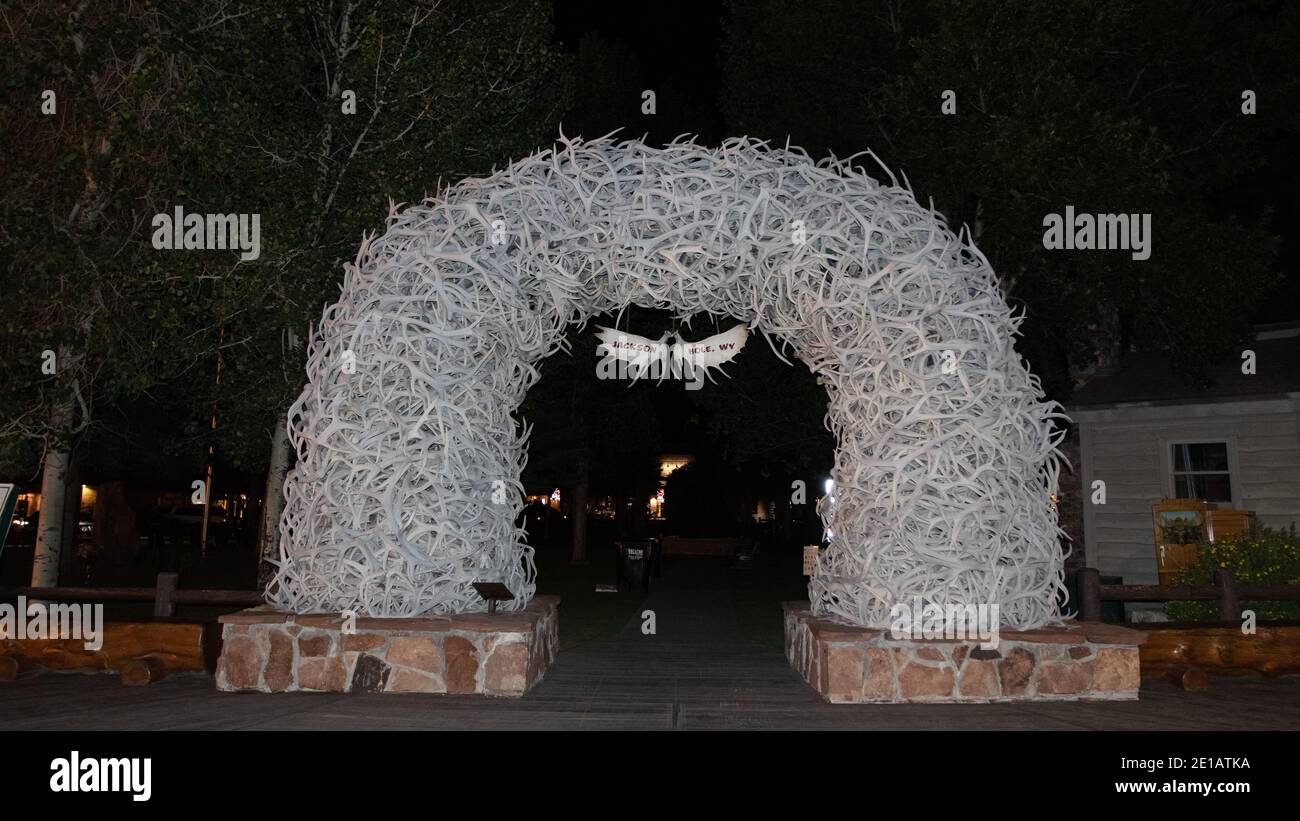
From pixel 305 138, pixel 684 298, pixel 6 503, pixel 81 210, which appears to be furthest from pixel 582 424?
pixel 684 298

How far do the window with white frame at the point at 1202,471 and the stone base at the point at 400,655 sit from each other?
11.4 m

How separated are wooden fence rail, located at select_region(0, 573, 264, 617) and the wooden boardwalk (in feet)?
2.37

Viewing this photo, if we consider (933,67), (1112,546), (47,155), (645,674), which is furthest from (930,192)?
(47,155)

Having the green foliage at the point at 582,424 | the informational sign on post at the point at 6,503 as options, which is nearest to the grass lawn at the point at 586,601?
the green foliage at the point at 582,424

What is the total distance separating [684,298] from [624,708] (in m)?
3.14

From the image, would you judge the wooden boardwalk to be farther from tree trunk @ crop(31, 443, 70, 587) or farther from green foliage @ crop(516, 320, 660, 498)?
green foliage @ crop(516, 320, 660, 498)

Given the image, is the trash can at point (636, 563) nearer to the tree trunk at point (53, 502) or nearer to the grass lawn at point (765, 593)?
the grass lawn at point (765, 593)

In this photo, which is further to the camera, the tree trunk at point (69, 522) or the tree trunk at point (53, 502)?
the tree trunk at point (69, 522)

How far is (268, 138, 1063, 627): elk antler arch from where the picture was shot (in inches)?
242

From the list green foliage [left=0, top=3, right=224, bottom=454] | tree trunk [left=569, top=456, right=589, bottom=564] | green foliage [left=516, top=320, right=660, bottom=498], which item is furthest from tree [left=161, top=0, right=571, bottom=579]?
tree trunk [left=569, top=456, right=589, bottom=564]

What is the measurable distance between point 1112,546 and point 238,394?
13198mm

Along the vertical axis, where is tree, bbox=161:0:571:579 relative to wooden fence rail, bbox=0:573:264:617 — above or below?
above

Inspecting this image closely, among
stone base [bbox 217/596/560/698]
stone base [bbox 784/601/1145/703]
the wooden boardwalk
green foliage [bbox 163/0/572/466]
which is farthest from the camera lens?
green foliage [bbox 163/0/572/466]

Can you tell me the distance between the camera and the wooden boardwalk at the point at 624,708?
551 cm
